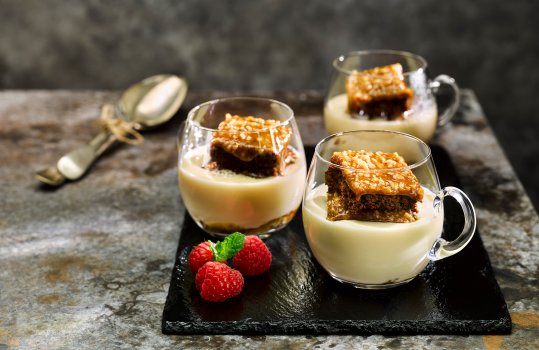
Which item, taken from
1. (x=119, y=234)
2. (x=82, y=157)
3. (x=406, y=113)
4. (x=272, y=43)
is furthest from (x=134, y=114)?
(x=272, y=43)

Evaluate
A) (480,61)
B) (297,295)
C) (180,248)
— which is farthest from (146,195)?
(480,61)

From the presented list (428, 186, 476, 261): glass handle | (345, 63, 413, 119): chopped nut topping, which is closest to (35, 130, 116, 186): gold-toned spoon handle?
(345, 63, 413, 119): chopped nut topping

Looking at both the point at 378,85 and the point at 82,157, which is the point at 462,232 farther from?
the point at 82,157

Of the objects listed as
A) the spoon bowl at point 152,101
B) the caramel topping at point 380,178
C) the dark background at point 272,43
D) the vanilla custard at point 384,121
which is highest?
the caramel topping at point 380,178

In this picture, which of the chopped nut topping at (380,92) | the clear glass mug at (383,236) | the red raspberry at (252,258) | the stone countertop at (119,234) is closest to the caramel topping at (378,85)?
the chopped nut topping at (380,92)

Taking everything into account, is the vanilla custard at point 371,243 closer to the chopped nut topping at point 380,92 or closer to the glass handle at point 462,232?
the glass handle at point 462,232

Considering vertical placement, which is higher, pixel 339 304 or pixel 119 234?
pixel 339 304

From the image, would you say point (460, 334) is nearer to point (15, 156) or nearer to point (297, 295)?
point (297, 295)
